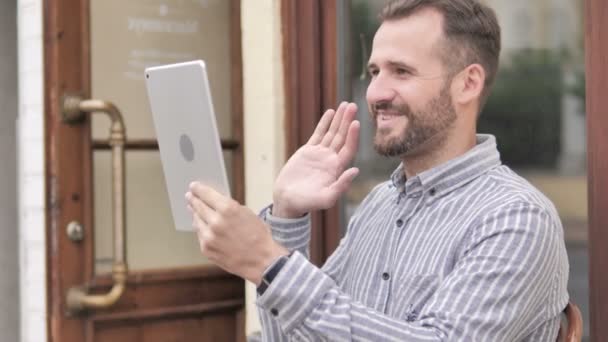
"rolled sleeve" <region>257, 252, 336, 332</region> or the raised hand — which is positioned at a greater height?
the raised hand

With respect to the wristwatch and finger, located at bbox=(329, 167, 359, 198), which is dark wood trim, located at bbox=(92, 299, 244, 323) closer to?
finger, located at bbox=(329, 167, 359, 198)

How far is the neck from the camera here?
1.67 metres

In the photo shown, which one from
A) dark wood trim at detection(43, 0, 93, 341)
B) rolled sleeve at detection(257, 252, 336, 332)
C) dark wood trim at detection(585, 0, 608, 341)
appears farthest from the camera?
A: dark wood trim at detection(43, 0, 93, 341)

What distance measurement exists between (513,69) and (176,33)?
1.42 metres

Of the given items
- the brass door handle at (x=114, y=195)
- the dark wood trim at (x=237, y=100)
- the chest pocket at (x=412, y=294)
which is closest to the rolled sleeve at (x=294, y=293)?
the chest pocket at (x=412, y=294)

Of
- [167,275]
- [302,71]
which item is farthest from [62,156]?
[302,71]

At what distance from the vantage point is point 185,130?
178 centimetres

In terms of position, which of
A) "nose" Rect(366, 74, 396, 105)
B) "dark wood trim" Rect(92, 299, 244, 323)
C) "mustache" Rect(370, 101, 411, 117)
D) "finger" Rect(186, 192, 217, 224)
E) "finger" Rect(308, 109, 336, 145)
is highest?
"nose" Rect(366, 74, 396, 105)

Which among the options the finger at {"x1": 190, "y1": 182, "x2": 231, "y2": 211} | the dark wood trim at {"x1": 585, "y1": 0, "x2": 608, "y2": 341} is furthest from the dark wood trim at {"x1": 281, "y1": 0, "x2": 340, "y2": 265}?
the finger at {"x1": 190, "y1": 182, "x2": 231, "y2": 211}

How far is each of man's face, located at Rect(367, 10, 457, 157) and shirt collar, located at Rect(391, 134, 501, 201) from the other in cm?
5

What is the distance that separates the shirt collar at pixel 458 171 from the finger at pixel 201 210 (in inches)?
16.4

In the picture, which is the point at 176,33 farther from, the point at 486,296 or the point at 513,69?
the point at 486,296

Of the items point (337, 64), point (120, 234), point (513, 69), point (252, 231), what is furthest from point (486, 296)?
point (120, 234)

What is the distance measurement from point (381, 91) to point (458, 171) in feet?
0.64
